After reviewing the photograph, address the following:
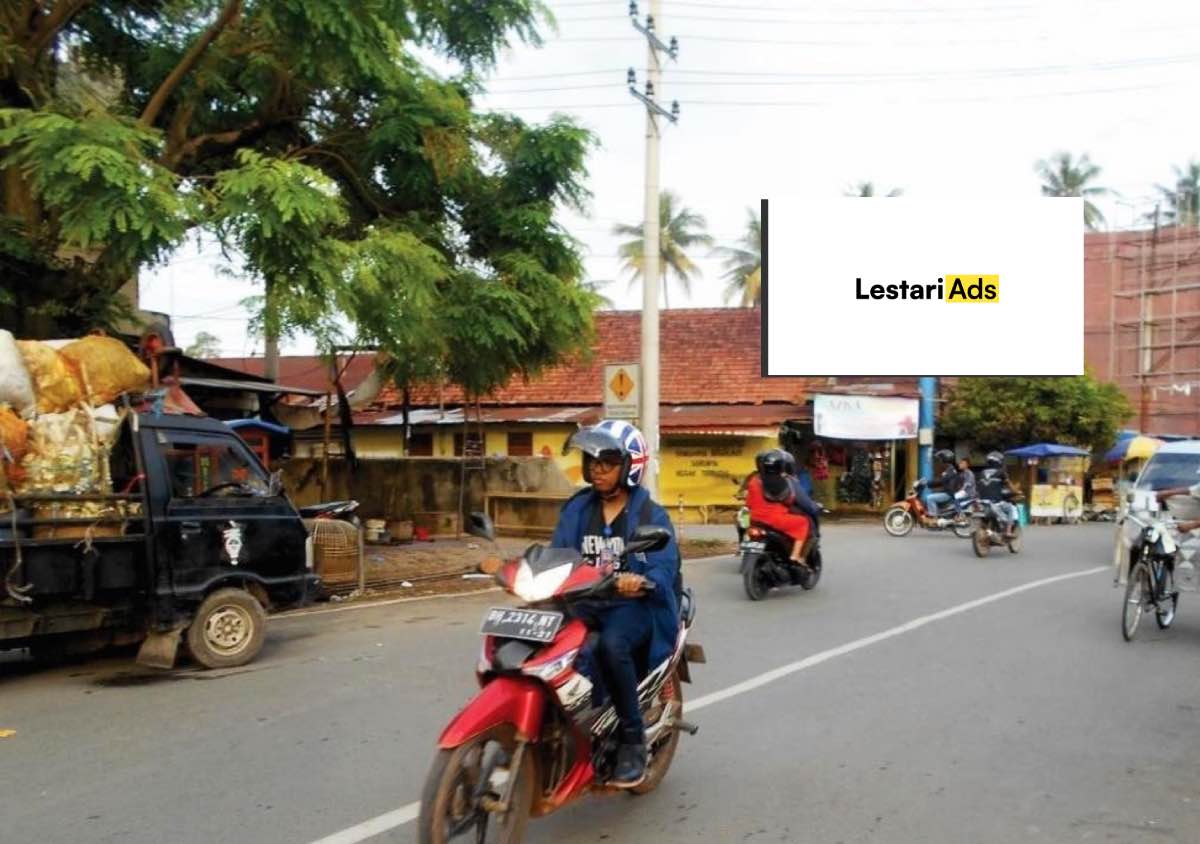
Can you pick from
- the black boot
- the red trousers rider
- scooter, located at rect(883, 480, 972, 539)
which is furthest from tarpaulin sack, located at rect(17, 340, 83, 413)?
scooter, located at rect(883, 480, 972, 539)

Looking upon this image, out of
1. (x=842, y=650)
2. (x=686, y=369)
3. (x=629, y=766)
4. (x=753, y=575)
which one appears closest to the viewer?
(x=629, y=766)

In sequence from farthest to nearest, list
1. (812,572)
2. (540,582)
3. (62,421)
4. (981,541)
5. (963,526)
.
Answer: (963,526) → (981,541) → (812,572) → (62,421) → (540,582)

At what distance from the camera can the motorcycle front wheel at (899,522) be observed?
69.8ft

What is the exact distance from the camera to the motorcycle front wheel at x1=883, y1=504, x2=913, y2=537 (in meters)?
21.3

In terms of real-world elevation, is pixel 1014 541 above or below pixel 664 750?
below

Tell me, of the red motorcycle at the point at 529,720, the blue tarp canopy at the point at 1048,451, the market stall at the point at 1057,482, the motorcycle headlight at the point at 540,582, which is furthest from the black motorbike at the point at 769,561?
the market stall at the point at 1057,482

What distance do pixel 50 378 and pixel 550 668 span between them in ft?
17.5

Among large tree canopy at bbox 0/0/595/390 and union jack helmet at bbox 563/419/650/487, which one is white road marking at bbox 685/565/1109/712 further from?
large tree canopy at bbox 0/0/595/390

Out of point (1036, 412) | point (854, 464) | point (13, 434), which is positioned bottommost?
point (854, 464)

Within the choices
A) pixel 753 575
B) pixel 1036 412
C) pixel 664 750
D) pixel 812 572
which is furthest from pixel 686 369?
pixel 664 750

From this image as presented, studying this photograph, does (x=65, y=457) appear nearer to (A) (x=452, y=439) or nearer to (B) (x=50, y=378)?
(B) (x=50, y=378)

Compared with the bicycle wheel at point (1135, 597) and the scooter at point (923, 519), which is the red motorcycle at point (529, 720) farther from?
the scooter at point (923, 519)

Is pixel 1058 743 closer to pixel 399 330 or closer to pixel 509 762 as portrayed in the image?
pixel 509 762

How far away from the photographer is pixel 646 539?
4152mm
